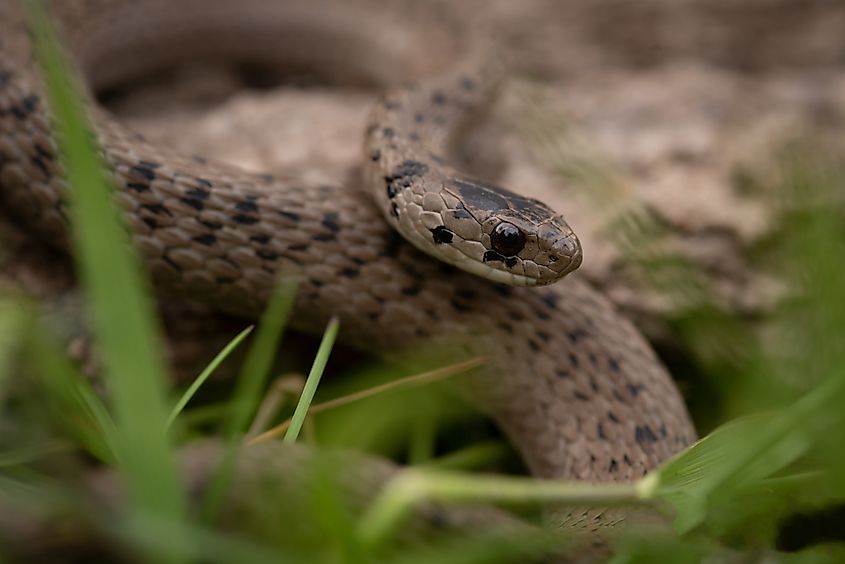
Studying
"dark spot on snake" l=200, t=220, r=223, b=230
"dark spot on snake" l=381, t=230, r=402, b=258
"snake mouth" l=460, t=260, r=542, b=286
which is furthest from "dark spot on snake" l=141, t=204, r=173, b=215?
"snake mouth" l=460, t=260, r=542, b=286

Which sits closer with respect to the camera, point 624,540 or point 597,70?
point 624,540

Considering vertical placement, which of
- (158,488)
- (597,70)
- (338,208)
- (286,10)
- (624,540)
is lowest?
(624,540)

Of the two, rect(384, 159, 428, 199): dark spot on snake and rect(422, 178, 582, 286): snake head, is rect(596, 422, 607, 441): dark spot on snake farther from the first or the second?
rect(384, 159, 428, 199): dark spot on snake

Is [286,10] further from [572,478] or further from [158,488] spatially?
[158,488]

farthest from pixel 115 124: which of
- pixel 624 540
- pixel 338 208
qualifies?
pixel 624 540

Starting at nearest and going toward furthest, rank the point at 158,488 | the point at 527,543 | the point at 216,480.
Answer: the point at 158,488 → the point at 527,543 → the point at 216,480

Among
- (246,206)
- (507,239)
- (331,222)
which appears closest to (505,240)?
(507,239)

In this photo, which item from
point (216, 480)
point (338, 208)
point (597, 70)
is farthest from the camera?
point (597, 70)

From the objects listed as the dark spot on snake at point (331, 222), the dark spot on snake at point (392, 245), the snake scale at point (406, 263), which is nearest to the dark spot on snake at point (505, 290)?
the snake scale at point (406, 263)
